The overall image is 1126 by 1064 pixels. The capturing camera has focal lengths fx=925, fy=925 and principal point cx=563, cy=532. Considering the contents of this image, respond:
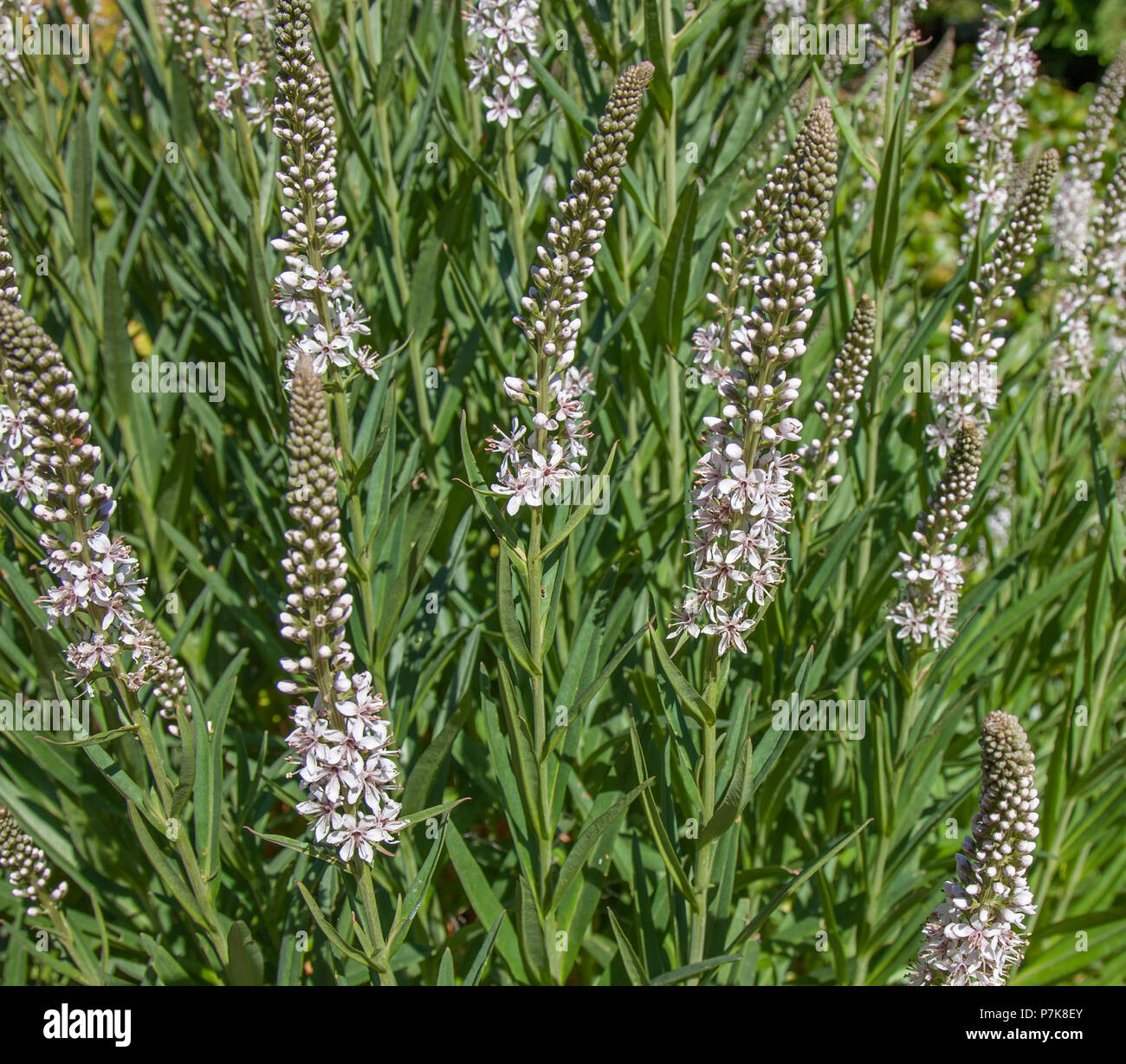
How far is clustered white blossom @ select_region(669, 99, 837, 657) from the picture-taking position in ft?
7.44

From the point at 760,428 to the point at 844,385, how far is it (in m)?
1.18

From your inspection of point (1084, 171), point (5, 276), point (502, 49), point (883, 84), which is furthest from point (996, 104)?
point (5, 276)

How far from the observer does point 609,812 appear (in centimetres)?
278

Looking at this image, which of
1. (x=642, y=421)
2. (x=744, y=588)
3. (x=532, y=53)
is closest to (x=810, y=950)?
(x=744, y=588)

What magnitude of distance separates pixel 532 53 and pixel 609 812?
280 cm

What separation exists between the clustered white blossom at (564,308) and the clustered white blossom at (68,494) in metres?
1.09

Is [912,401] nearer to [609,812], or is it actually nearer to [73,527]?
[609,812]

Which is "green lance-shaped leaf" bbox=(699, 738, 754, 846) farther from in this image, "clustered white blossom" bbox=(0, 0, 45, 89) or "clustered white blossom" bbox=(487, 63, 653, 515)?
"clustered white blossom" bbox=(0, 0, 45, 89)

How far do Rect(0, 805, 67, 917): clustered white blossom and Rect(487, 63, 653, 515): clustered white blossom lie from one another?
2.07m

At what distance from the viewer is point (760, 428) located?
2.35 m

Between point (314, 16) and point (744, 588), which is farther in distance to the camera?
point (314, 16)

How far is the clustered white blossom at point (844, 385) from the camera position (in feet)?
11.0

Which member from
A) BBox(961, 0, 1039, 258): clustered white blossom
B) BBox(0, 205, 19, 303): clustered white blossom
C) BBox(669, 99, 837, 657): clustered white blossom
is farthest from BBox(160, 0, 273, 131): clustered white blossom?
BBox(961, 0, 1039, 258): clustered white blossom

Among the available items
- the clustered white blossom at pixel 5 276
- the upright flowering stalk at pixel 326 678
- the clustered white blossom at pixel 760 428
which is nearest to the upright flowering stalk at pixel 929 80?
the clustered white blossom at pixel 760 428
